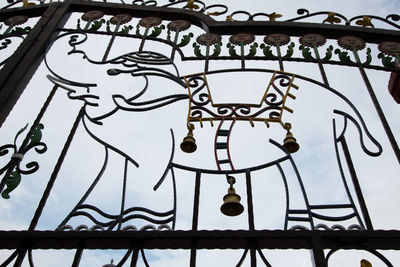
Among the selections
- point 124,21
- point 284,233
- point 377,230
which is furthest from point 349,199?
point 124,21

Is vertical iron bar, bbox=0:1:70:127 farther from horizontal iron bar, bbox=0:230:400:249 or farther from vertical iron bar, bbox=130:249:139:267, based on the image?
vertical iron bar, bbox=130:249:139:267

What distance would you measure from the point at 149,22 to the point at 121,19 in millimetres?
241

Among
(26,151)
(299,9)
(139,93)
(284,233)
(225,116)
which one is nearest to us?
(284,233)

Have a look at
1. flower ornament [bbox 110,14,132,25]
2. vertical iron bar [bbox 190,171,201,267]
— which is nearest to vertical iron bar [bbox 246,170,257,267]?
vertical iron bar [bbox 190,171,201,267]

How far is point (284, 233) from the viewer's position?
1778 millimetres

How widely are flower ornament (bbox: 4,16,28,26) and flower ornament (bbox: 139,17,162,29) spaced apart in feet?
3.22

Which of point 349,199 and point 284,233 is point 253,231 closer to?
point 284,233

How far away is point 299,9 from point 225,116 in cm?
147

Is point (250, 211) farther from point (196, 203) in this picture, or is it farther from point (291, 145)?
point (291, 145)

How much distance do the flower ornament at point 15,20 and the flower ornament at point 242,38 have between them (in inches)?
68.4

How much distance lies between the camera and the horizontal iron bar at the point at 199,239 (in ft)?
5.82

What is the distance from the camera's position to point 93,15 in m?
3.47

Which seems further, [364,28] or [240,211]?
[364,28]

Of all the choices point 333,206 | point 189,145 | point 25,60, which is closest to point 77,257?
point 189,145
